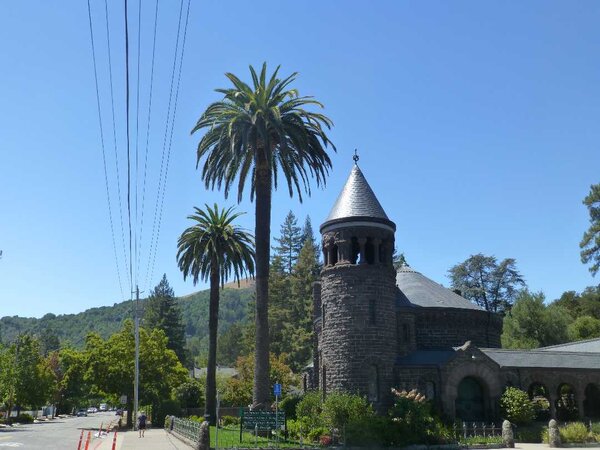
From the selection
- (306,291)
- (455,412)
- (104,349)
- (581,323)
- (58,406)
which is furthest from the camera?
(58,406)

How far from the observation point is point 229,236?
4784cm

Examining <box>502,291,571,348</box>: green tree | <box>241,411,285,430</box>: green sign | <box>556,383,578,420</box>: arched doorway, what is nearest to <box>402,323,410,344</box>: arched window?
<box>556,383,578,420</box>: arched doorway

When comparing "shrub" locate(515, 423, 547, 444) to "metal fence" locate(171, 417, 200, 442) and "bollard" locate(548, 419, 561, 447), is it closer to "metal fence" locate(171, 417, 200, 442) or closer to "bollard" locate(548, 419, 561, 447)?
"bollard" locate(548, 419, 561, 447)

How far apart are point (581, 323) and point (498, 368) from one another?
3950 cm

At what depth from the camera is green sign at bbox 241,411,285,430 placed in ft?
95.7

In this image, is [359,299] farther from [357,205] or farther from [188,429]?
[188,429]

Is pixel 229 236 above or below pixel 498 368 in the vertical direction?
above

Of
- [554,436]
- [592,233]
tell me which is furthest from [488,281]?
[554,436]

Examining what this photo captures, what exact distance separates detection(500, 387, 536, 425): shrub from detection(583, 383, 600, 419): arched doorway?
28.7 ft

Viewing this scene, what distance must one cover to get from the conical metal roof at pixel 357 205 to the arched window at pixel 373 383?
9.38 metres

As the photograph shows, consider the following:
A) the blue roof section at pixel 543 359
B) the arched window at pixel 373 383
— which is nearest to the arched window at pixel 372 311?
the arched window at pixel 373 383

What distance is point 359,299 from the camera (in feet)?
123

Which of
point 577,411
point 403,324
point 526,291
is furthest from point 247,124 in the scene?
point 526,291

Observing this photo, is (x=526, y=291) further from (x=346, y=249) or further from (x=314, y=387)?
(x=346, y=249)
